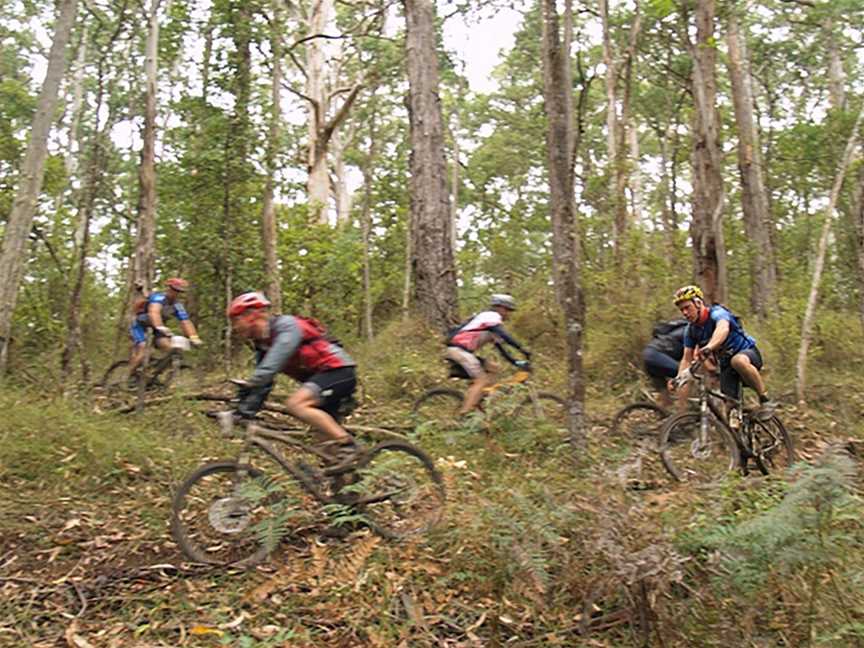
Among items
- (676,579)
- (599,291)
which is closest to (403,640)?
(676,579)

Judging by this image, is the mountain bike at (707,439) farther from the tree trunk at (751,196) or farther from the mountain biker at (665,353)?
the tree trunk at (751,196)

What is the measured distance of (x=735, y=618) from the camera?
4.67 metres

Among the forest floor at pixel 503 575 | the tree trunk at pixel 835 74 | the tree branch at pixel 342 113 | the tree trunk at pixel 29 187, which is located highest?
the tree trunk at pixel 835 74

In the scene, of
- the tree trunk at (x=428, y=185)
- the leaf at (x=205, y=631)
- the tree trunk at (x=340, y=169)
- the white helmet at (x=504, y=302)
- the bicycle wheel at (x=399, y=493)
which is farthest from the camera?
the tree trunk at (x=340, y=169)

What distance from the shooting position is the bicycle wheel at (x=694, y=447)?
7.45 m

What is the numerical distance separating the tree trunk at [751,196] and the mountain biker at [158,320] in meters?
9.64

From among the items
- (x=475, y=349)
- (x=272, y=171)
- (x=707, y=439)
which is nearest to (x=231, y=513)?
(x=475, y=349)

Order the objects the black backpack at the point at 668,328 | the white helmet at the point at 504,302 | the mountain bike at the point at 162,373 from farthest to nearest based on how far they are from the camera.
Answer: the mountain bike at the point at 162,373 → the white helmet at the point at 504,302 → the black backpack at the point at 668,328

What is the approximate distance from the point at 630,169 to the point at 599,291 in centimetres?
440

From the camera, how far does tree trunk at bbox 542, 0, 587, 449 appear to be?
23.6 feet

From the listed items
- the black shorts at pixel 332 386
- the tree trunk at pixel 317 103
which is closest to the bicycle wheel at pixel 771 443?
the black shorts at pixel 332 386

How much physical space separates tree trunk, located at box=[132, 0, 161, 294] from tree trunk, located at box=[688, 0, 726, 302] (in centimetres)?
Result: 754

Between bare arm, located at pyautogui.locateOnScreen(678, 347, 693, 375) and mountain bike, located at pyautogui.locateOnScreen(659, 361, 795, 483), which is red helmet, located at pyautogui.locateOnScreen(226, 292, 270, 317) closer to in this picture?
mountain bike, located at pyautogui.locateOnScreen(659, 361, 795, 483)

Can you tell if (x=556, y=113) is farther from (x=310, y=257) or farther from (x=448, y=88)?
(x=448, y=88)
